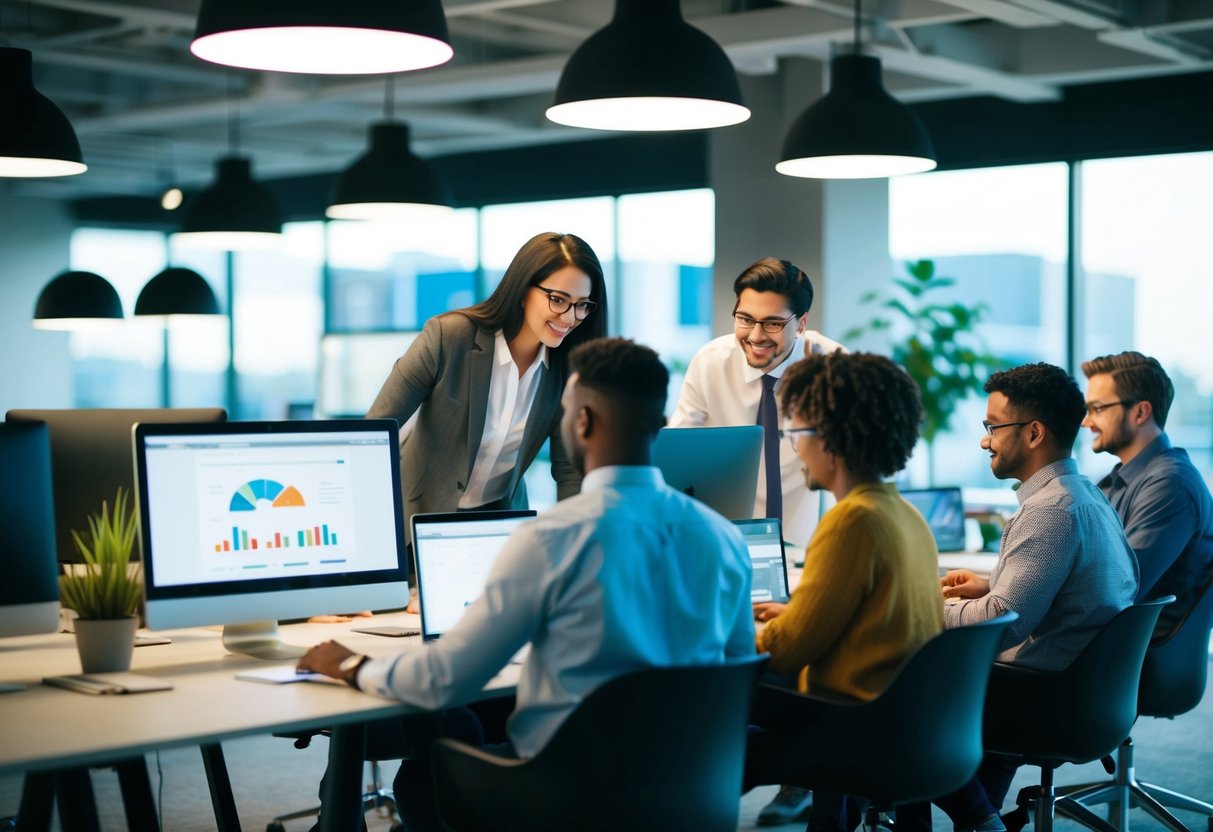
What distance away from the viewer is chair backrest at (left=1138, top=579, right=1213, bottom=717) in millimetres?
3598

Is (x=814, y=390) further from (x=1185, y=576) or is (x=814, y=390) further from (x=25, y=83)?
(x=25, y=83)

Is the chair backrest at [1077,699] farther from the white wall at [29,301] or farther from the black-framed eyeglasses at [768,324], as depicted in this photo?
the white wall at [29,301]

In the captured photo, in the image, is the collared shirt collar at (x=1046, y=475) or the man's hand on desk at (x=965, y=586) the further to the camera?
the man's hand on desk at (x=965, y=586)

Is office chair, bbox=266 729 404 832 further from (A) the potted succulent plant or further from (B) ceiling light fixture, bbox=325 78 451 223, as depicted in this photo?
(B) ceiling light fixture, bbox=325 78 451 223

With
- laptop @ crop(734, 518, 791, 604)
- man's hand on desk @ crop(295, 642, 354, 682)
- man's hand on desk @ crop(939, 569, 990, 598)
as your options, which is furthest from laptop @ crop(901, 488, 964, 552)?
man's hand on desk @ crop(295, 642, 354, 682)

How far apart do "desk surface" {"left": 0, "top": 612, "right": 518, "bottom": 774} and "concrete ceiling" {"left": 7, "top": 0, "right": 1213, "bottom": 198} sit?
166 inches

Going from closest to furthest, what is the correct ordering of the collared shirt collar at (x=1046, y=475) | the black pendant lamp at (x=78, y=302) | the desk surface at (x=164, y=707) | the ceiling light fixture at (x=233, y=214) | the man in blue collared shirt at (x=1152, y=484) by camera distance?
the desk surface at (x=164, y=707) < the collared shirt collar at (x=1046, y=475) < the man in blue collared shirt at (x=1152, y=484) < the ceiling light fixture at (x=233, y=214) < the black pendant lamp at (x=78, y=302)

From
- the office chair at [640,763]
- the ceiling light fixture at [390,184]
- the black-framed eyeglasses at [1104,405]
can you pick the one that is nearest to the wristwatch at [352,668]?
the office chair at [640,763]

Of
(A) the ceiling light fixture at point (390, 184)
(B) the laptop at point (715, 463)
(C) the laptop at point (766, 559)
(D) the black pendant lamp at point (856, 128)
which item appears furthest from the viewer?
(A) the ceiling light fixture at point (390, 184)

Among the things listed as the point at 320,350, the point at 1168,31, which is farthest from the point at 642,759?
the point at 320,350

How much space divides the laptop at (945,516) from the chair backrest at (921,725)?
2664mm

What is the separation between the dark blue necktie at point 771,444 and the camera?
411 cm

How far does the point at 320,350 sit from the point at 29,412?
338 inches

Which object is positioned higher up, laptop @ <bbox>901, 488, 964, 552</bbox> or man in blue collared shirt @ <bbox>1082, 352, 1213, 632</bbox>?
man in blue collared shirt @ <bbox>1082, 352, 1213, 632</bbox>
